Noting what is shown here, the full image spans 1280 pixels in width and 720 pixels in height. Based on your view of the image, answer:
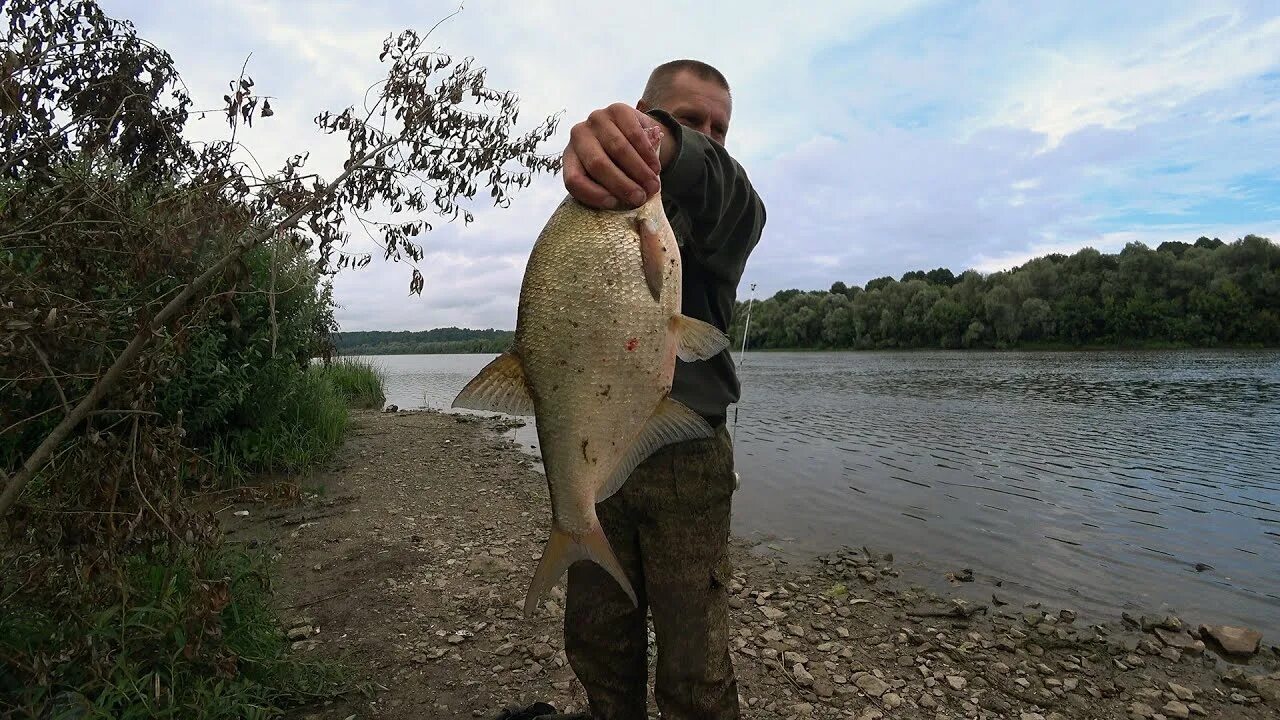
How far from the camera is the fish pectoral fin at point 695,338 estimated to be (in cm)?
210

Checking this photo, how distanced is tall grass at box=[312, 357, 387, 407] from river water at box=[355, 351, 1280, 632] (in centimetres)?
642

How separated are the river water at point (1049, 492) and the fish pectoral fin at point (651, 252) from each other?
7.48 meters

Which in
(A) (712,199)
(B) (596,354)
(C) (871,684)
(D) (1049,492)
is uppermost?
(A) (712,199)

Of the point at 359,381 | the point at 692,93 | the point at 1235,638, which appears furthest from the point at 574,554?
the point at 359,381

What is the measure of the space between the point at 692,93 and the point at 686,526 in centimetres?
191

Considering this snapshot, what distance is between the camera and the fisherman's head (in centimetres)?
289

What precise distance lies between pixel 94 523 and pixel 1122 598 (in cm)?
953

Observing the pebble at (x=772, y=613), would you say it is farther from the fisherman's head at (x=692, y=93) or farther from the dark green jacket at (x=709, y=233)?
the fisherman's head at (x=692, y=93)

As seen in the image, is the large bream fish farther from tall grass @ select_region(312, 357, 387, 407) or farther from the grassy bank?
tall grass @ select_region(312, 357, 387, 407)

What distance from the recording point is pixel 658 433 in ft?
7.33

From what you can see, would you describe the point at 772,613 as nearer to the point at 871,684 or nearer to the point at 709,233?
the point at 871,684

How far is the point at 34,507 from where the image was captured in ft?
10.0

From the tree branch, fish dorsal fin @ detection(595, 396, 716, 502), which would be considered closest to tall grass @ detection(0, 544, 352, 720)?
the tree branch

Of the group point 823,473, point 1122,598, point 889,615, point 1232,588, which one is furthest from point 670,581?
→ point 823,473
